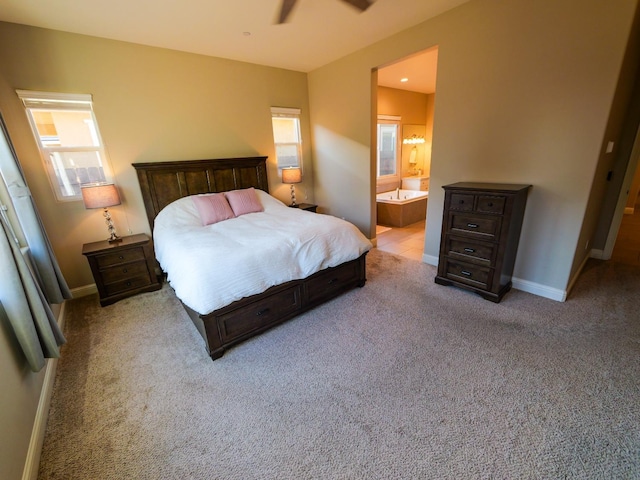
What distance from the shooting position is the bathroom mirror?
6.44 m

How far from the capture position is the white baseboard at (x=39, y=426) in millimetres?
1315

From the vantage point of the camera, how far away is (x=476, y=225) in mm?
2557

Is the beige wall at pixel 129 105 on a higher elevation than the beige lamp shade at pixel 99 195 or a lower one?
higher

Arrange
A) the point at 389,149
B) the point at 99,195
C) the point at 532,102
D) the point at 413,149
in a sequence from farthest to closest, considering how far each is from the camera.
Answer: the point at 413,149
the point at 389,149
the point at 99,195
the point at 532,102

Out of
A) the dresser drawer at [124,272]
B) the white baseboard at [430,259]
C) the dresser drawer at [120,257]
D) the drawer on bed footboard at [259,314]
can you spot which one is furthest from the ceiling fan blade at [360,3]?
the dresser drawer at [124,272]

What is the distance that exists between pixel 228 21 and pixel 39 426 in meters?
3.48

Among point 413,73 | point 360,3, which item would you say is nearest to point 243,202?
point 360,3

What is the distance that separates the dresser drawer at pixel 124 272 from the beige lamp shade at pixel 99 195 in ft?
2.23

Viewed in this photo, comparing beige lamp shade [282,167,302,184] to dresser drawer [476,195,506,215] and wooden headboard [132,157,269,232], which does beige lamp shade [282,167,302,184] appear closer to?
wooden headboard [132,157,269,232]

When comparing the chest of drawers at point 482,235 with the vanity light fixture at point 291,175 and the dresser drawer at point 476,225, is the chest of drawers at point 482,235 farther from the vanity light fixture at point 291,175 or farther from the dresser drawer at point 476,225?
the vanity light fixture at point 291,175

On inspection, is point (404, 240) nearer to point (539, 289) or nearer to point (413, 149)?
point (539, 289)

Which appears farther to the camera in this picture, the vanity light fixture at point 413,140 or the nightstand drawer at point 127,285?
the vanity light fixture at point 413,140

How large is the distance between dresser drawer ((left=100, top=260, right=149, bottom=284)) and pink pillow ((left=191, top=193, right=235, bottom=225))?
851 mm

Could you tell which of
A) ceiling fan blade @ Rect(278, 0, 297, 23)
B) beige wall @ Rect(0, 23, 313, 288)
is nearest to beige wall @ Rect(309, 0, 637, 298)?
ceiling fan blade @ Rect(278, 0, 297, 23)
